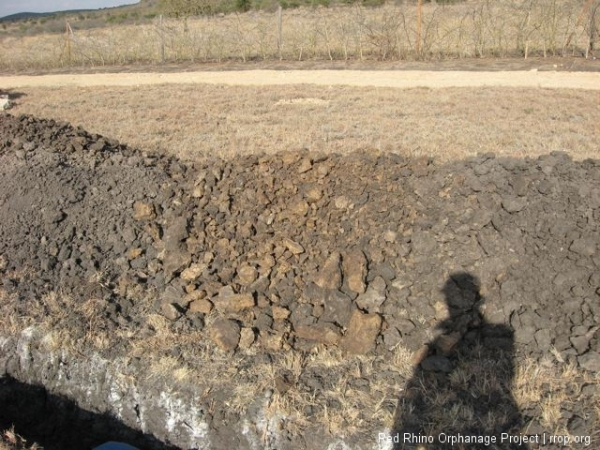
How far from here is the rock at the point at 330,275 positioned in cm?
437

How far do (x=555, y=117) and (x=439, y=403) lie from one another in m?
7.25

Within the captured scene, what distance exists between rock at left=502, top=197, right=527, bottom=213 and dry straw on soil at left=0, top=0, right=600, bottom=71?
12542 millimetres

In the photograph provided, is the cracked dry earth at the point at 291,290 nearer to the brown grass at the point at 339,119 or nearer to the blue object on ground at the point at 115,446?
the blue object on ground at the point at 115,446

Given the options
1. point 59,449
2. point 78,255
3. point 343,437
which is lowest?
point 59,449

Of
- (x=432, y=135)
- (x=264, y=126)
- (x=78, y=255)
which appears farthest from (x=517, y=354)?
(x=264, y=126)

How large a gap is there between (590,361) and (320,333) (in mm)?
1801

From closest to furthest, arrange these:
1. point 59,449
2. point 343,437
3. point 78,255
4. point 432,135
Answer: point 343,437, point 59,449, point 78,255, point 432,135

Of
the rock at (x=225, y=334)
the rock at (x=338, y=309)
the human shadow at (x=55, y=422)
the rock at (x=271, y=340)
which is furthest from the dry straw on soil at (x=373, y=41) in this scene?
the human shadow at (x=55, y=422)

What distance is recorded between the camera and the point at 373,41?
18.0 metres

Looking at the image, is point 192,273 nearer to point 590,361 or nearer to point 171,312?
point 171,312

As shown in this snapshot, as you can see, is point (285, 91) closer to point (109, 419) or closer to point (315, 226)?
point (315, 226)

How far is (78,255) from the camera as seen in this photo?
4.99 m

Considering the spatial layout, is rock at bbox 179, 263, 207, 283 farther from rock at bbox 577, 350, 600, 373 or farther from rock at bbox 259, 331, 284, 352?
rock at bbox 577, 350, 600, 373

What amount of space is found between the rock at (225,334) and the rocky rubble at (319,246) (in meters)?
0.01
